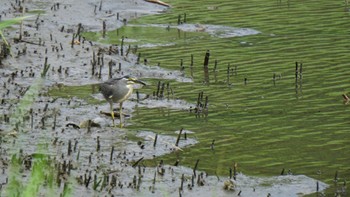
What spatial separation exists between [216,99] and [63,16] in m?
5.43

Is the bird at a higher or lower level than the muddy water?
higher

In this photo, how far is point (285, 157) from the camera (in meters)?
10.1

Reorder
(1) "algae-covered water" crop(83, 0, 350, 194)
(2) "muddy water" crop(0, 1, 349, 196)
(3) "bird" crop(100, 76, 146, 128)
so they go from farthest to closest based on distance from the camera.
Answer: (3) "bird" crop(100, 76, 146, 128) → (1) "algae-covered water" crop(83, 0, 350, 194) → (2) "muddy water" crop(0, 1, 349, 196)

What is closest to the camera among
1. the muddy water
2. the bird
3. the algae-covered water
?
the muddy water

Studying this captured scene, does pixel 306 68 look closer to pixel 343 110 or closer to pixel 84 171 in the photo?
pixel 343 110

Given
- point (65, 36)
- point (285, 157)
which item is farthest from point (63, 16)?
point (285, 157)

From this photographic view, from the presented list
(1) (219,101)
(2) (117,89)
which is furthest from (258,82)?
(2) (117,89)

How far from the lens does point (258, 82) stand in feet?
44.2

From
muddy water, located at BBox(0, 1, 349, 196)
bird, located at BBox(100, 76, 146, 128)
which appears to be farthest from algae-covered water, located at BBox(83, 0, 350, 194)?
bird, located at BBox(100, 76, 146, 128)

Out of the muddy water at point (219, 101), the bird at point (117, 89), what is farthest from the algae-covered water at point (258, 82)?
the bird at point (117, 89)

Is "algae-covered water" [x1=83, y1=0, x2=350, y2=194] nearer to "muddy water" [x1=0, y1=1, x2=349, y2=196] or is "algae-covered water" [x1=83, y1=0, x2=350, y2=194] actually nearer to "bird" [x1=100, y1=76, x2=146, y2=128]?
"muddy water" [x1=0, y1=1, x2=349, y2=196]

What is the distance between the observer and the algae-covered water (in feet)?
33.6

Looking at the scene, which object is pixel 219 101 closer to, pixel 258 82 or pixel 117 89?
pixel 258 82

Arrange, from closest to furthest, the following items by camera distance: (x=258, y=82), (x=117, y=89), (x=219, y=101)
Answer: (x=117, y=89) → (x=219, y=101) → (x=258, y=82)
